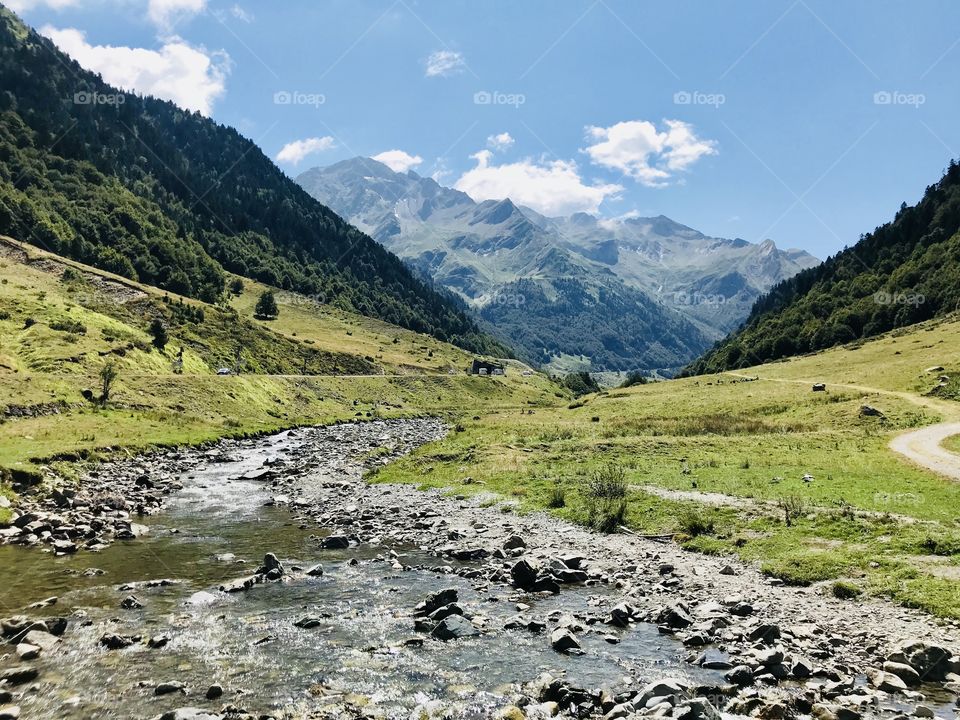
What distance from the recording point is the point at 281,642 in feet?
54.9

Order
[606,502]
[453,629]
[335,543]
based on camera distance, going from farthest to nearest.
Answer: [606,502], [335,543], [453,629]

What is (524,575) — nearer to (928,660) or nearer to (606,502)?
(606,502)

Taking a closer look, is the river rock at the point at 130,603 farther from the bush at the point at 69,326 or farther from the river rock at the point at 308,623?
the bush at the point at 69,326

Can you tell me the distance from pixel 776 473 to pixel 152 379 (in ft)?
257

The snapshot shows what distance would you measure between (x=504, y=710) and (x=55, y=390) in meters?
67.7

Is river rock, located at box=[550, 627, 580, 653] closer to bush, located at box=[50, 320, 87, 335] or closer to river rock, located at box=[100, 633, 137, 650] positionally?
river rock, located at box=[100, 633, 137, 650]

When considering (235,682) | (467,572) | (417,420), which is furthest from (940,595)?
(417,420)

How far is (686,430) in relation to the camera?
63.0m

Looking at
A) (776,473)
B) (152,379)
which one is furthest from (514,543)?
(152,379)

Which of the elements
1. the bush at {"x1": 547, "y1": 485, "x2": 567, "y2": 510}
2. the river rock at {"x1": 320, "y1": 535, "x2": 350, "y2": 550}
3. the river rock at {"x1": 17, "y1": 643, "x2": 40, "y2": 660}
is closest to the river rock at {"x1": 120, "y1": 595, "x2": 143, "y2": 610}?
the river rock at {"x1": 17, "y1": 643, "x2": 40, "y2": 660}

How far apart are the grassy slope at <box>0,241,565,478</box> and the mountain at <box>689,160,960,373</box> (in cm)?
7635

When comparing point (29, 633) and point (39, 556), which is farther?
point (39, 556)

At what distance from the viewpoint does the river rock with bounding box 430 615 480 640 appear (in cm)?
1700

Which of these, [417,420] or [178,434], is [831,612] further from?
[417,420]
